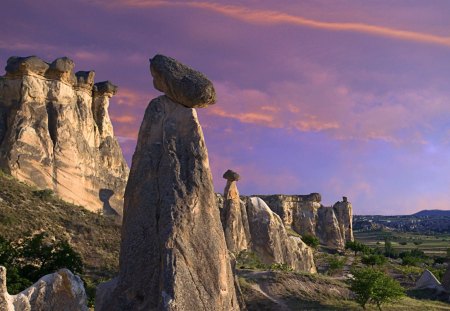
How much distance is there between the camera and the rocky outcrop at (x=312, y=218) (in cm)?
7081

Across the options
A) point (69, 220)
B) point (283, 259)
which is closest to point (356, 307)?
point (283, 259)

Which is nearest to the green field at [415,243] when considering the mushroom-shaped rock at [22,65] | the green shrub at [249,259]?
the green shrub at [249,259]

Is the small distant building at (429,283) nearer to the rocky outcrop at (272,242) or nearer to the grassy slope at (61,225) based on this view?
the rocky outcrop at (272,242)

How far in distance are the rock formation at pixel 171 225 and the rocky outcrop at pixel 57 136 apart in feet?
97.0

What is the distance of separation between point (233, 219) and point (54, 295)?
2822 cm

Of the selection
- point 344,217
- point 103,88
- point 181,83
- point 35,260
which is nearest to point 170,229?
point 181,83

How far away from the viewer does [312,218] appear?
2876 inches

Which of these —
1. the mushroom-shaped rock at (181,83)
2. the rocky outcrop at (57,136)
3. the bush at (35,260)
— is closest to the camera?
the mushroom-shaped rock at (181,83)

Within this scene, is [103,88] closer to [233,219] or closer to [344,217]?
[233,219]

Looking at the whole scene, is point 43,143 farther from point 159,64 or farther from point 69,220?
point 159,64

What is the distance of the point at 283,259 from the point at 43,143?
69.9 feet

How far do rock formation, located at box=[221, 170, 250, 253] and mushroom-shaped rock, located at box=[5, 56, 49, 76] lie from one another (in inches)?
702

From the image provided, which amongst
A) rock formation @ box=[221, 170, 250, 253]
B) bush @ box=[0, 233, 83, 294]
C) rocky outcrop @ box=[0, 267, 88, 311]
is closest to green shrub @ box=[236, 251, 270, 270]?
rock formation @ box=[221, 170, 250, 253]

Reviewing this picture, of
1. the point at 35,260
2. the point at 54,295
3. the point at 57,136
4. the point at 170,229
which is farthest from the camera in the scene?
the point at 57,136
